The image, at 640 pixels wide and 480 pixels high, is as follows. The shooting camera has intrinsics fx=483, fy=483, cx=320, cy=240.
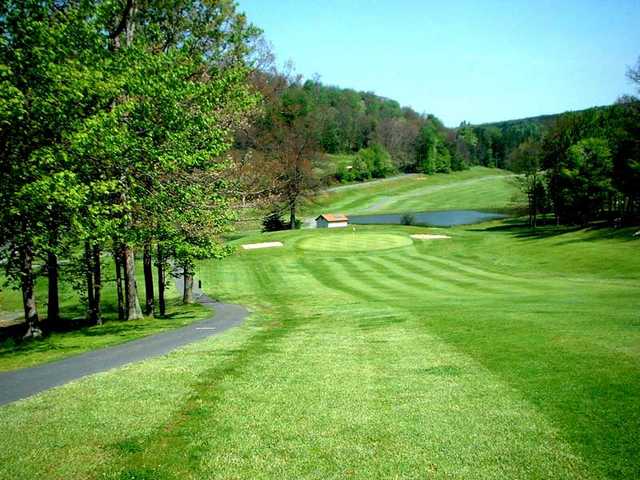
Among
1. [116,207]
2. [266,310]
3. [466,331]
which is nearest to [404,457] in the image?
[466,331]

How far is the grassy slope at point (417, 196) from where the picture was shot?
391 ft

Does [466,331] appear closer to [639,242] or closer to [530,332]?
[530,332]

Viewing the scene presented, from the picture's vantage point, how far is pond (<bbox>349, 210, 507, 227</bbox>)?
331 feet

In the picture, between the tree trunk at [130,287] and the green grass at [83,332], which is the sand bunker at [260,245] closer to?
the green grass at [83,332]

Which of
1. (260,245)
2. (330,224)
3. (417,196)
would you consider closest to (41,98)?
(260,245)

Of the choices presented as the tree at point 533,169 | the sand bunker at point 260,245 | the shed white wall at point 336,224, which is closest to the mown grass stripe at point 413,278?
the sand bunker at point 260,245

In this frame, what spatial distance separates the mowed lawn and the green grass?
4.32m

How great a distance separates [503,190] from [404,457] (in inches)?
5651

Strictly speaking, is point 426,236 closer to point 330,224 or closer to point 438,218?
point 330,224

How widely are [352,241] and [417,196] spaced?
269ft

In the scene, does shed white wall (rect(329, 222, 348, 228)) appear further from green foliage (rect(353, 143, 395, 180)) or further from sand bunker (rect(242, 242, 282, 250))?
green foliage (rect(353, 143, 395, 180))

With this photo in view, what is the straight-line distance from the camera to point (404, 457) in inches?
336

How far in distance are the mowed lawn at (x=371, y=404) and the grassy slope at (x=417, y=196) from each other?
90446 millimetres

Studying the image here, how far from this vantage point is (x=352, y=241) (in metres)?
57.8
